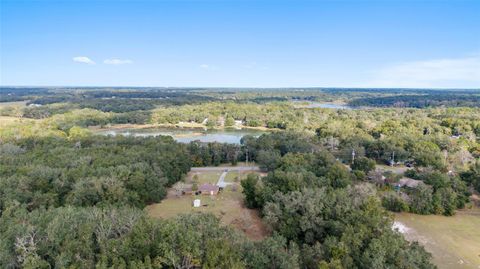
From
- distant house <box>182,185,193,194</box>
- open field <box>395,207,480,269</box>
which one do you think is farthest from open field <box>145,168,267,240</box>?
open field <box>395,207,480,269</box>

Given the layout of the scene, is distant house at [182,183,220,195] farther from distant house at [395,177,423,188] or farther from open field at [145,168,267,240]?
distant house at [395,177,423,188]

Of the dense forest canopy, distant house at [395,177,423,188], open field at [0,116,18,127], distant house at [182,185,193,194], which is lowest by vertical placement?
distant house at [182,185,193,194]

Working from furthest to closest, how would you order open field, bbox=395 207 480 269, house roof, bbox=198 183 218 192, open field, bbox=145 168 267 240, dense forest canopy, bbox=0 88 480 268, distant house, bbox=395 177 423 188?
house roof, bbox=198 183 218 192 < distant house, bbox=395 177 423 188 < open field, bbox=145 168 267 240 < open field, bbox=395 207 480 269 < dense forest canopy, bbox=0 88 480 268

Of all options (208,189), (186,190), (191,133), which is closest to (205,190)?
(208,189)

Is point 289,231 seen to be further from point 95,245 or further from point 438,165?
point 438,165

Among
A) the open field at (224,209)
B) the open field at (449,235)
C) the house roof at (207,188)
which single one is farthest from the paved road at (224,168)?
the open field at (449,235)

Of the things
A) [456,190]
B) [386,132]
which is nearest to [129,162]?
[456,190]
